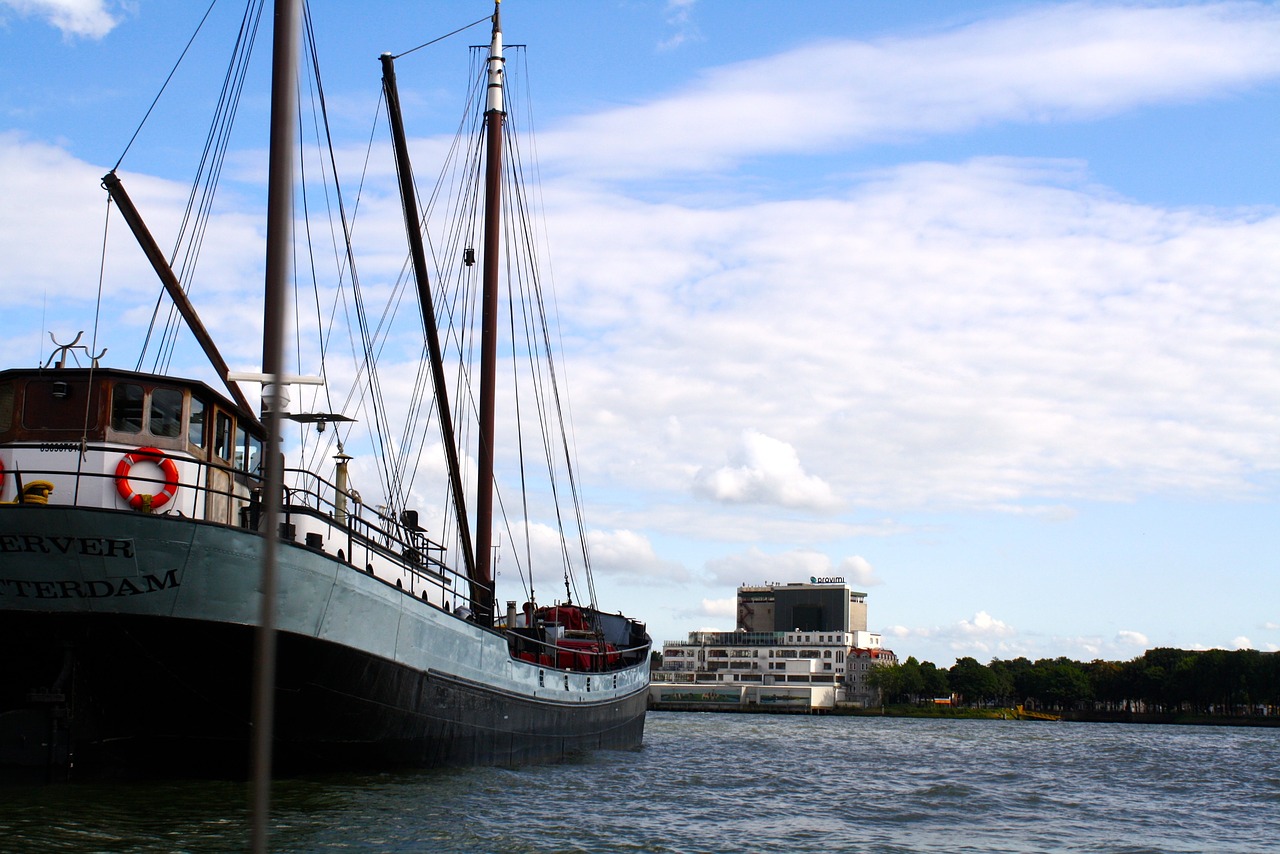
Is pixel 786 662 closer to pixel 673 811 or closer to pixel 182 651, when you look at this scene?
pixel 673 811

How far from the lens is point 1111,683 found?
163250 millimetres

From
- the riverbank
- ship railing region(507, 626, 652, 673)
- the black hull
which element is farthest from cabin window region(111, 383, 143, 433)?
the riverbank

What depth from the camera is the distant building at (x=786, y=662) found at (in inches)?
6580

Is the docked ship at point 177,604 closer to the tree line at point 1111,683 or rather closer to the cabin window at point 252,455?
the cabin window at point 252,455

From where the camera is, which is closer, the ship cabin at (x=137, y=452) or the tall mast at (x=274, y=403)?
the tall mast at (x=274, y=403)

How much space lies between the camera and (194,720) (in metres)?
19.9

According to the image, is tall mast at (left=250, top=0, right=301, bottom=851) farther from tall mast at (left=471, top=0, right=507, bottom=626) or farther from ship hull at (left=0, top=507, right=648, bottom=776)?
tall mast at (left=471, top=0, right=507, bottom=626)

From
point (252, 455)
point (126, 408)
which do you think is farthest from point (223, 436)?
point (126, 408)

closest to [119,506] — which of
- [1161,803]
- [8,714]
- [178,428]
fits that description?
[178,428]

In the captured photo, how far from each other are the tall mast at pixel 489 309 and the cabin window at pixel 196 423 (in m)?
14.2

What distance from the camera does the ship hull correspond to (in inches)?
717

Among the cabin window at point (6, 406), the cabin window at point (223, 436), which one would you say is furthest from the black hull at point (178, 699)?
the cabin window at point (223, 436)

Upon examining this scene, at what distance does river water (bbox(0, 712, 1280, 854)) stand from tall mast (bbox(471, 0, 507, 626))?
7.02m

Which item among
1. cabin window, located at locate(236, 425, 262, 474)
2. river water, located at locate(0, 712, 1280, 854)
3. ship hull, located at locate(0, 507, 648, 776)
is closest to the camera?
river water, located at locate(0, 712, 1280, 854)
